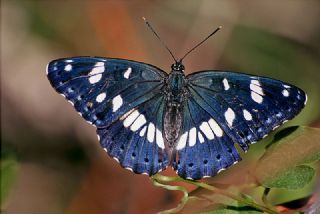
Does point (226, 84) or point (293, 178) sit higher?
point (226, 84)

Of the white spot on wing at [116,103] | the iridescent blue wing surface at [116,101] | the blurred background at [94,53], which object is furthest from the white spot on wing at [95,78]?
the blurred background at [94,53]

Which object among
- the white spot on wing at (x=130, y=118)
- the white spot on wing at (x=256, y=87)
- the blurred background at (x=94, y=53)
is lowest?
the white spot on wing at (x=130, y=118)

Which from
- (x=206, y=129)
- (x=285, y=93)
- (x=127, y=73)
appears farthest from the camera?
(x=127, y=73)

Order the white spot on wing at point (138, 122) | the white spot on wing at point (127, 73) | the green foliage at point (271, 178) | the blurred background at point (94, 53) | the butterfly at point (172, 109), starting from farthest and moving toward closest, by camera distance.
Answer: the blurred background at point (94, 53) < the white spot on wing at point (127, 73) < the white spot on wing at point (138, 122) < the butterfly at point (172, 109) < the green foliage at point (271, 178)

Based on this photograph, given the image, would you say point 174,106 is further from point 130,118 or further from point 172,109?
point 130,118

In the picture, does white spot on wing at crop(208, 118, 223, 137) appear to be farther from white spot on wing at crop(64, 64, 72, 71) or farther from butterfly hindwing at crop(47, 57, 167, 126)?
white spot on wing at crop(64, 64, 72, 71)

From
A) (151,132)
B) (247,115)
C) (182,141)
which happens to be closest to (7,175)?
(151,132)

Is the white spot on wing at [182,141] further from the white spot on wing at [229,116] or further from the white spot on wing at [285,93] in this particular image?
the white spot on wing at [285,93]

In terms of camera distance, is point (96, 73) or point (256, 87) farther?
point (96, 73)
